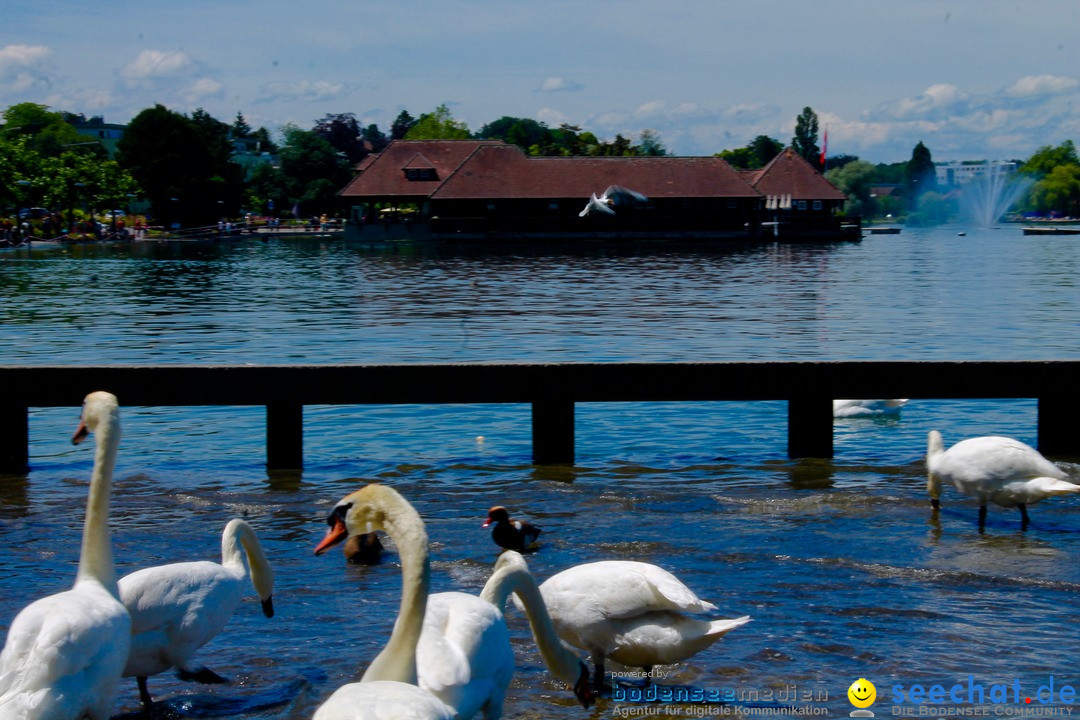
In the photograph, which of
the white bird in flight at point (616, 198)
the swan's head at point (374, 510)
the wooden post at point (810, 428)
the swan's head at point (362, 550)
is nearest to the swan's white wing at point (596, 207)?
the white bird in flight at point (616, 198)

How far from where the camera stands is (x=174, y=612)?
5.64 metres

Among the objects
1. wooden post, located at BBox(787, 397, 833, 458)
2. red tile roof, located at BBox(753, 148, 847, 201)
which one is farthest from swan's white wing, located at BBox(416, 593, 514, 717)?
red tile roof, located at BBox(753, 148, 847, 201)

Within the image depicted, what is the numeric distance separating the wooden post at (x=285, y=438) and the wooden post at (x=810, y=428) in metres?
4.90

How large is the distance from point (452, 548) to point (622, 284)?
129 feet

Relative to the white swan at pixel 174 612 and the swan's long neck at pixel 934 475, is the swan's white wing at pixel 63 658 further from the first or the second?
the swan's long neck at pixel 934 475

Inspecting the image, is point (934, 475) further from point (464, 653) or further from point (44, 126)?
point (44, 126)

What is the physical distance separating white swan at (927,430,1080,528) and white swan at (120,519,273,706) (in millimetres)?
5675

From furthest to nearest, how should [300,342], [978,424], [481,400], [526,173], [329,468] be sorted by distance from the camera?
[526,173] < [300,342] < [978,424] < [329,468] < [481,400]

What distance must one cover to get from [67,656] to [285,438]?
7520mm

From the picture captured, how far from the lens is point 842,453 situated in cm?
1304

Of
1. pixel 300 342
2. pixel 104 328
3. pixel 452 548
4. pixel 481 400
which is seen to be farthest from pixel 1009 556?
pixel 104 328

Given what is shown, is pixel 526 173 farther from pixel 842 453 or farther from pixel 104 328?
pixel 842 453

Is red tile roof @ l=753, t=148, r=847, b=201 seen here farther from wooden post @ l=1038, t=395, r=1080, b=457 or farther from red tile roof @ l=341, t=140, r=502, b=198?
wooden post @ l=1038, t=395, r=1080, b=457

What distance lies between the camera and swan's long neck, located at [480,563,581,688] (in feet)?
17.5
